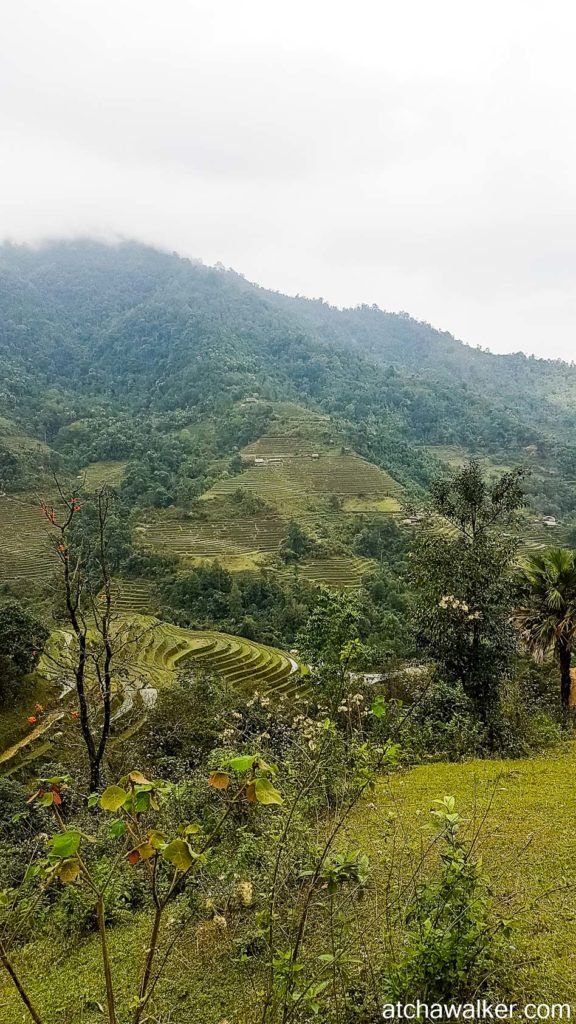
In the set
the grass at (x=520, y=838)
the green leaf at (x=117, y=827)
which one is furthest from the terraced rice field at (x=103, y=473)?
the green leaf at (x=117, y=827)

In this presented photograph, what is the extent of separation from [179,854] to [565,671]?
12089mm

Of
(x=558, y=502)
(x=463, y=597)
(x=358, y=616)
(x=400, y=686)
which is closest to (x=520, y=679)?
(x=400, y=686)

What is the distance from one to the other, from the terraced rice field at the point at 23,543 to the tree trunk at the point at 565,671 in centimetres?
3095

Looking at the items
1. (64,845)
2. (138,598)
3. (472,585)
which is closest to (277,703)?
(472,585)

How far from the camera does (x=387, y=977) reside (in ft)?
8.61

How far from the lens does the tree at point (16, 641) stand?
19.2 m

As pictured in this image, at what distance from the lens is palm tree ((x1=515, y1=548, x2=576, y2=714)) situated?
11.2 metres

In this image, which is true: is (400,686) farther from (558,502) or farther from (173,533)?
(558,502)

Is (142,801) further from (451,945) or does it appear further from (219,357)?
(219,357)

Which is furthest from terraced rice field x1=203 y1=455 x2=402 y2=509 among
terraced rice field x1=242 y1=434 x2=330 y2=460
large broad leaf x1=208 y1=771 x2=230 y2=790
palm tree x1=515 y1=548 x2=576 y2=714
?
large broad leaf x1=208 y1=771 x2=230 y2=790

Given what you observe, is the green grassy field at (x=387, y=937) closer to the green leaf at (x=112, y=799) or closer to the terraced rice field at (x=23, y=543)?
the green leaf at (x=112, y=799)

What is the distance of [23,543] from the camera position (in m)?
44.7

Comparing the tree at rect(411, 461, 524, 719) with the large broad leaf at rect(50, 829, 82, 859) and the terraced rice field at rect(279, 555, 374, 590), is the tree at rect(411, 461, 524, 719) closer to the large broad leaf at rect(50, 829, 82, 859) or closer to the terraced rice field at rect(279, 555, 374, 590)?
the large broad leaf at rect(50, 829, 82, 859)

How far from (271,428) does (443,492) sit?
60996mm
